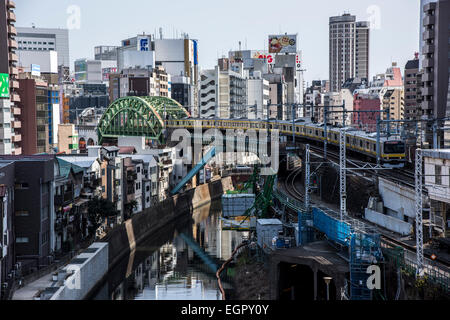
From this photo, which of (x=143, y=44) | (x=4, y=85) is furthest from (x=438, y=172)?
(x=143, y=44)

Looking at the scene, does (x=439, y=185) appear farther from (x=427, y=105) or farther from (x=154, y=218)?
(x=154, y=218)

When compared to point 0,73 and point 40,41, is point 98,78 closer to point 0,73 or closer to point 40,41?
point 40,41

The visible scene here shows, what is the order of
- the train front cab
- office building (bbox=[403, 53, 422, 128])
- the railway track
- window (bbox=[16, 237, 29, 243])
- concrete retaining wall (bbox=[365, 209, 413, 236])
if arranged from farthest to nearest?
office building (bbox=[403, 53, 422, 128]) < the train front cab < the railway track < window (bbox=[16, 237, 29, 243]) < concrete retaining wall (bbox=[365, 209, 413, 236])

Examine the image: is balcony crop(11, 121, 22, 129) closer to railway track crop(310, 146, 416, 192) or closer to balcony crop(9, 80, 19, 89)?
balcony crop(9, 80, 19, 89)

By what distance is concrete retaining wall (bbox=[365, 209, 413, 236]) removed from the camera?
2014 centimetres

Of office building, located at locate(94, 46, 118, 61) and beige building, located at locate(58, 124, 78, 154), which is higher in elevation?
office building, located at locate(94, 46, 118, 61)

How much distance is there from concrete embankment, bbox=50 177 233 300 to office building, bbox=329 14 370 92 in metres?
82.7

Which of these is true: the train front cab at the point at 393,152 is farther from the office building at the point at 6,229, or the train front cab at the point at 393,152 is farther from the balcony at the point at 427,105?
the office building at the point at 6,229

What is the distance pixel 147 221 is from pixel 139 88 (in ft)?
143

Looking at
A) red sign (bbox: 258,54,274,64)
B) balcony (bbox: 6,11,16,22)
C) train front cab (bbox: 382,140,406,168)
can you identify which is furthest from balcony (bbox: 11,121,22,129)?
red sign (bbox: 258,54,274,64)

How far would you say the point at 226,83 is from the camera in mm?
79250

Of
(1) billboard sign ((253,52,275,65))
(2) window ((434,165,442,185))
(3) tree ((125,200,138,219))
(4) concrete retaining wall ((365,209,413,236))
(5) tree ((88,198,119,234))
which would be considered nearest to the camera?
(2) window ((434,165,442,185))

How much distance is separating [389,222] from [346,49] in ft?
370
